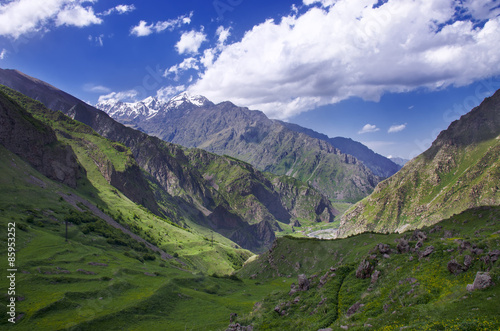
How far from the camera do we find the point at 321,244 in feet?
412

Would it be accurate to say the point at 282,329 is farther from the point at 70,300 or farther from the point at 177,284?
the point at 177,284

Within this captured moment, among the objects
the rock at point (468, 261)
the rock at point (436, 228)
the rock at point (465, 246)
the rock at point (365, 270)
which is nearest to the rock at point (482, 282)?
the rock at point (468, 261)

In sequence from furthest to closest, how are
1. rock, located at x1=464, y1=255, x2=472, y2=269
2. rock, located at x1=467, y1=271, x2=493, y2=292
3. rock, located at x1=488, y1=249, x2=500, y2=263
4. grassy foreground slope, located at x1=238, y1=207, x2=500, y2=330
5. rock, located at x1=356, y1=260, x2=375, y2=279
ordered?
rock, located at x1=356, y1=260, x2=375, y2=279 → rock, located at x1=464, y1=255, x2=472, y2=269 → rock, located at x1=488, y1=249, x2=500, y2=263 → rock, located at x1=467, y1=271, x2=493, y2=292 → grassy foreground slope, located at x1=238, y1=207, x2=500, y2=330

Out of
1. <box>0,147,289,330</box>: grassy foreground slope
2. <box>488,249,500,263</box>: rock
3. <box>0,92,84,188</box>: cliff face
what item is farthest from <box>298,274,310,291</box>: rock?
<box>0,92,84,188</box>: cliff face

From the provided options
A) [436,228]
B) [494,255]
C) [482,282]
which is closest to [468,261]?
[494,255]

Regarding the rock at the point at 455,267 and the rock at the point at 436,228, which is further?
the rock at the point at 436,228

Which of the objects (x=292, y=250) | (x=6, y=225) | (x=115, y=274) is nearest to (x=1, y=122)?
(x=6, y=225)

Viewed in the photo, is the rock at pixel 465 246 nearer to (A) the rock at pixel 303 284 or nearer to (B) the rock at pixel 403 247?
(B) the rock at pixel 403 247

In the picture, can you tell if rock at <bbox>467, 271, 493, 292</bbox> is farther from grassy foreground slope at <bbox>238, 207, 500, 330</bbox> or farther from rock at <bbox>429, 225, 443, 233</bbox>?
rock at <bbox>429, 225, 443, 233</bbox>

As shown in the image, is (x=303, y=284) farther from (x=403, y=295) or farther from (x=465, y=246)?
(x=465, y=246)

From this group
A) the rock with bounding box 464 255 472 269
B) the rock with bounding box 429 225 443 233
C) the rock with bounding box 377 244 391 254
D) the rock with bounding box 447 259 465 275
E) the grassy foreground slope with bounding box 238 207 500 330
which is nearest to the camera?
the grassy foreground slope with bounding box 238 207 500 330

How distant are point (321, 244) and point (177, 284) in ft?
236

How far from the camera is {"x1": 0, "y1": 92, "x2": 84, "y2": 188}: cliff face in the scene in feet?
490

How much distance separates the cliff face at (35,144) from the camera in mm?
149375
